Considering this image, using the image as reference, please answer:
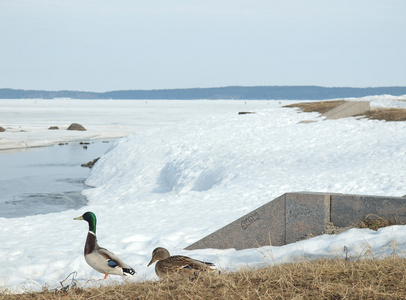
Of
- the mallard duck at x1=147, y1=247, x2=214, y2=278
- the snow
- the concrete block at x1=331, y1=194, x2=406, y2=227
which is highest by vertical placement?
the concrete block at x1=331, y1=194, x2=406, y2=227

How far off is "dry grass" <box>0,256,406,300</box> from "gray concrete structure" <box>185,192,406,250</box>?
2152 millimetres

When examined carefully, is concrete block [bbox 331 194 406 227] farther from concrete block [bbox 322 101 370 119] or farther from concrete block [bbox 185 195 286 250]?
concrete block [bbox 322 101 370 119]

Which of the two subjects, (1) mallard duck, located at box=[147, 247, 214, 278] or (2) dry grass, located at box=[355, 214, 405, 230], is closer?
(1) mallard duck, located at box=[147, 247, 214, 278]

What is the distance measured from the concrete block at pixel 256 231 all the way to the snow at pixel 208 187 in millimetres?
253

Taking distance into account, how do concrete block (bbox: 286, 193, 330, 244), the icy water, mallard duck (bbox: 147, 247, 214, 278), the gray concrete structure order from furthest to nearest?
the icy water < concrete block (bbox: 286, 193, 330, 244) < the gray concrete structure < mallard duck (bbox: 147, 247, 214, 278)

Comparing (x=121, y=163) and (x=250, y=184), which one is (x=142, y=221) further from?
(x=121, y=163)

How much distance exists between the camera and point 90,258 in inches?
260

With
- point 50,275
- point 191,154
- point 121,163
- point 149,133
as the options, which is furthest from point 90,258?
point 149,133

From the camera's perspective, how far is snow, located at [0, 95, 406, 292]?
7.89 metres

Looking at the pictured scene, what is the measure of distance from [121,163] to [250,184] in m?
10.7

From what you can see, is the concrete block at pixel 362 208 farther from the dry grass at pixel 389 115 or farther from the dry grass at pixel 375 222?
the dry grass at pixel 389 115

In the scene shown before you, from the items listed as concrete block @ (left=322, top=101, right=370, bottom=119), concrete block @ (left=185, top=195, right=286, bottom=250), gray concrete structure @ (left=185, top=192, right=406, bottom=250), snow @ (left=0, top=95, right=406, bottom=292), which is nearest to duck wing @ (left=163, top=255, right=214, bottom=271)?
snow @ (left=0, top=95, right=406, bottom=292)

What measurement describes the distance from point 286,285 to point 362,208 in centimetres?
338

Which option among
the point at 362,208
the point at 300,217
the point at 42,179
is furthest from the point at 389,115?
the point at 300,217
